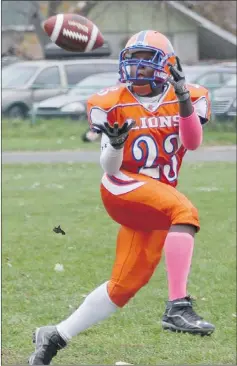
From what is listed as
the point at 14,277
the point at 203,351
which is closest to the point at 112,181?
the point at 203,351

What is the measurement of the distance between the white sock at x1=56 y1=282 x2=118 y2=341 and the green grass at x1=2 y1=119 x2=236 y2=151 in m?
14.5

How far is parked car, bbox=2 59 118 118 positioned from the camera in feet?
76.6

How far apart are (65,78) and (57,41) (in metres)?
19.1

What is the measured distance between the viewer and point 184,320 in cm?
510

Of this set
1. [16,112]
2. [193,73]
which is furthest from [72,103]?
[193,73]

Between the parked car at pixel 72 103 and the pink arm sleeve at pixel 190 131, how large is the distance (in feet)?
56.8

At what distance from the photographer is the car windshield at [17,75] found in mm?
23688

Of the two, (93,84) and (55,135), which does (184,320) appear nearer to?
(55,135)

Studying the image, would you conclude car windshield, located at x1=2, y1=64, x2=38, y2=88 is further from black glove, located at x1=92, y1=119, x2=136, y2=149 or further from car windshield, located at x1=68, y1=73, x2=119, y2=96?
black glove, located at x1=92, y1=119, x2=136, y2=149

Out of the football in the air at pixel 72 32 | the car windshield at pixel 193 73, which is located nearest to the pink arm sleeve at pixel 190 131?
the football in the air at pixel 72 32

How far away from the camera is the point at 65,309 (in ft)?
22.6

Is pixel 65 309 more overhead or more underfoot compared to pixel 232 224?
more overhead

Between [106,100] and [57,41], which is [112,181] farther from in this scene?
[57,41]

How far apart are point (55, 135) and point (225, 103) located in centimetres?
384
